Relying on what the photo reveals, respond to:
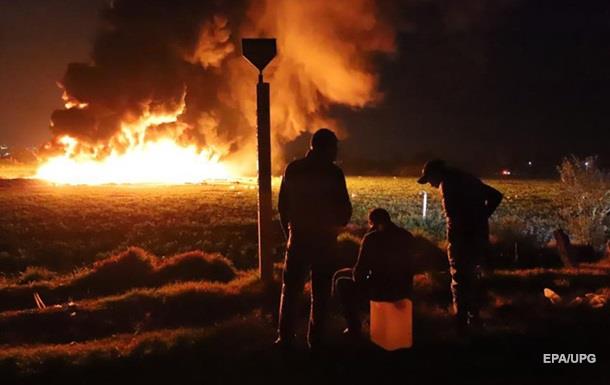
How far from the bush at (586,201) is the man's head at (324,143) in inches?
620

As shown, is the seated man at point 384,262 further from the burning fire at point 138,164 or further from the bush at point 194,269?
the burning fire at point 138,164

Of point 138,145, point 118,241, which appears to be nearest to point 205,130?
point 138,145

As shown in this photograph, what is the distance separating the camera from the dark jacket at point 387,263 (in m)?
5.47

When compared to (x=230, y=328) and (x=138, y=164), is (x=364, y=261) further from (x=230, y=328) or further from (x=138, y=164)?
(x=138, y=164)

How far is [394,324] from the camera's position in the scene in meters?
5.55

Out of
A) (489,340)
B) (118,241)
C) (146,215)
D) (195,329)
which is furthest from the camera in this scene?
(146,215)

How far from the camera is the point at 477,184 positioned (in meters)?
6.04

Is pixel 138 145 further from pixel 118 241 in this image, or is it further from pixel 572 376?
pixel 572 376

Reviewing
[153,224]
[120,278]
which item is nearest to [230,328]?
[120,278]

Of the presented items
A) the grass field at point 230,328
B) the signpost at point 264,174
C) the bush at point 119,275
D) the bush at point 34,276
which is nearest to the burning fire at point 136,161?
the bush at point 34,276

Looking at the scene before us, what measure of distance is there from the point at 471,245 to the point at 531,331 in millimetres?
1232

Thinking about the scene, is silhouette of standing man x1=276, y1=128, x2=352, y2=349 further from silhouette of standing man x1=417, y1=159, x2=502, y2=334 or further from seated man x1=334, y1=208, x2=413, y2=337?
silhouette of standing man x1=417, y1=159, x2=502, y2=334

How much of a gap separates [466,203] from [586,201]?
15717mm

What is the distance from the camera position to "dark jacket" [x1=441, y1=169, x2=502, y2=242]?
5996mm
